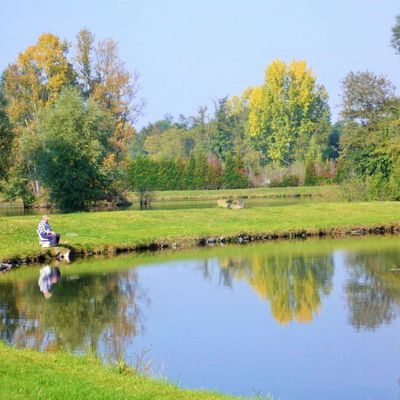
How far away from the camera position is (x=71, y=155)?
56.1 meters

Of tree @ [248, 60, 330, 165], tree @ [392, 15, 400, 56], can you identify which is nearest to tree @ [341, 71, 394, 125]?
tree @ [392, 15, 400, 56]

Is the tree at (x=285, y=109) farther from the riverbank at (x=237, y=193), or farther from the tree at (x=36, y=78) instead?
the tree at (x=36, y=78)

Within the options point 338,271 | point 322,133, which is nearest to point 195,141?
point 322,133

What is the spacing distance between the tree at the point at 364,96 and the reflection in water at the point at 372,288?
108 ft

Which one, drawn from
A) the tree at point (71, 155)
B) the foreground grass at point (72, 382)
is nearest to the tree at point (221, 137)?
the tree at point (71, 155)

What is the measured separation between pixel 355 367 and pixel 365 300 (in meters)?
8.18

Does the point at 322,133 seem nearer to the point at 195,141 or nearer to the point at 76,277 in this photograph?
the point at 195,141

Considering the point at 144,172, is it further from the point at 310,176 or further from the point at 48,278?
the point at 48,278

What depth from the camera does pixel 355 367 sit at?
16.8m

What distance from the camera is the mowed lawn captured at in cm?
3794

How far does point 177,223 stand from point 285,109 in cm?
7738

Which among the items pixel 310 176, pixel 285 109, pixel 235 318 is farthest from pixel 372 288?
pixel 285 109

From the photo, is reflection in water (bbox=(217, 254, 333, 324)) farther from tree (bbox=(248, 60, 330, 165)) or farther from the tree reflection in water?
tree (bbox=(248, 60, 330, 165))

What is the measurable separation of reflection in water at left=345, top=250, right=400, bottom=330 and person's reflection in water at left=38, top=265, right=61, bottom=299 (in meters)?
9.86
